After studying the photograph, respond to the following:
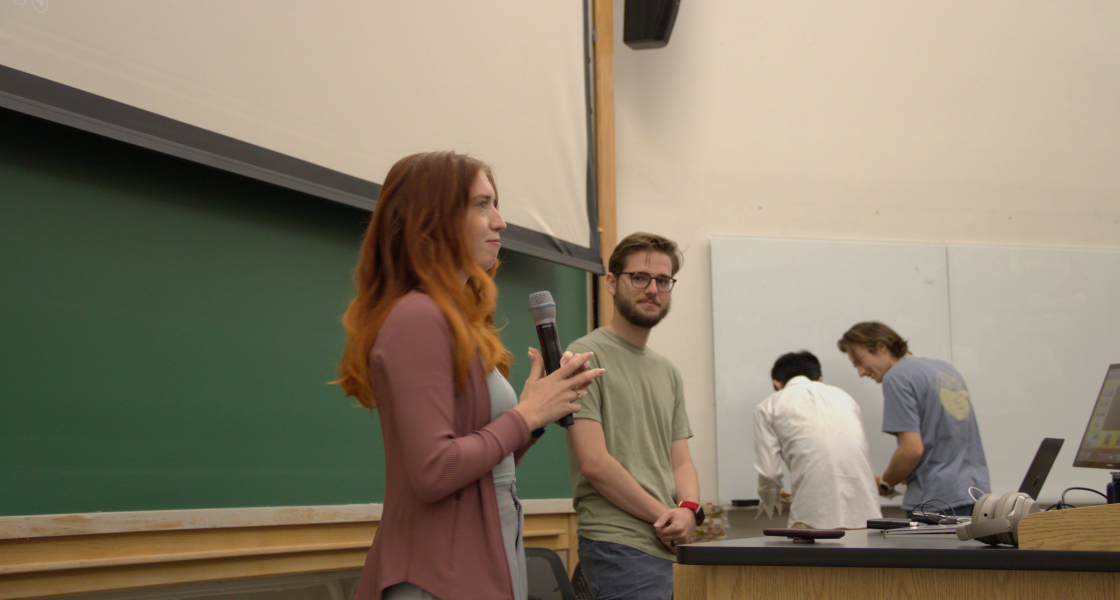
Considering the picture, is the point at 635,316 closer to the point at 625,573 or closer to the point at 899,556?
the point at 625,573

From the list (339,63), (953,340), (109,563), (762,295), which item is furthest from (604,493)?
(953,340)

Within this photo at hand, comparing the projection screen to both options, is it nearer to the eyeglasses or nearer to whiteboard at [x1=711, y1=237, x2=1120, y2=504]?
the eyeglasses

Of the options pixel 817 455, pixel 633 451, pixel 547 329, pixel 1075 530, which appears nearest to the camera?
pixel 1075 530

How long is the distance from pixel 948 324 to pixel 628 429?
263 cm

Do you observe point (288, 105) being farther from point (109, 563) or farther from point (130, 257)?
point (109, 563)

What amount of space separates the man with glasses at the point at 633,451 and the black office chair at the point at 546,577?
205 mm

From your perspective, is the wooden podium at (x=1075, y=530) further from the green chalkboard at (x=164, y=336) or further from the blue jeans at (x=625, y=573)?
the green chalkboard at (x=164, y=336)

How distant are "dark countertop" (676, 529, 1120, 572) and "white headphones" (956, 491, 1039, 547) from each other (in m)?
0.02

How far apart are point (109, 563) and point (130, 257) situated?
67cm

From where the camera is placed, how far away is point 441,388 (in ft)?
3.43

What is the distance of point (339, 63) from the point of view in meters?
2.24

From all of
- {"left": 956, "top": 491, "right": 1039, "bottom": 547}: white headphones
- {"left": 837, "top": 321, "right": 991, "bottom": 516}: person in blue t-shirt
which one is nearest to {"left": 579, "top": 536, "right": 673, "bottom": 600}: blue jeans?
{"left": 956, "top": 491, "right": 1039, "bottom": 547}: white headphones

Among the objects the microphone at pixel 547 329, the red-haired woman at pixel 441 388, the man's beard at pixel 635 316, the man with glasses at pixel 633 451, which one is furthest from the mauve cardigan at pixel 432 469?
the man's beard at pixel 635 316

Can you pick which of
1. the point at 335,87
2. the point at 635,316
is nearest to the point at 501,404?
the point at 635,316
